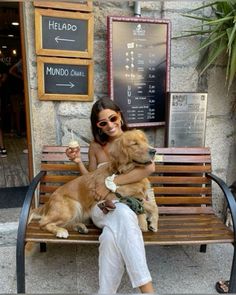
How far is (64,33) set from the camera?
9.34 feet

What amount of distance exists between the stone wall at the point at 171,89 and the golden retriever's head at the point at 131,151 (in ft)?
2.82

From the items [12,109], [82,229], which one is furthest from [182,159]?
[12,109]

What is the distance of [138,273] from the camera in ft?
6.46

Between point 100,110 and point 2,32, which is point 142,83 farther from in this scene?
point 2,32

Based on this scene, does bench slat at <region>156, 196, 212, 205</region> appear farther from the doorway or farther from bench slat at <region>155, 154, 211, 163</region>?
the doorway

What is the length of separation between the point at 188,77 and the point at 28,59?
→ 156cm

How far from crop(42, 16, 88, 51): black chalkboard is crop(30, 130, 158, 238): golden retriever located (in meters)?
1.08

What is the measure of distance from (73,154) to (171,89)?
127 cm

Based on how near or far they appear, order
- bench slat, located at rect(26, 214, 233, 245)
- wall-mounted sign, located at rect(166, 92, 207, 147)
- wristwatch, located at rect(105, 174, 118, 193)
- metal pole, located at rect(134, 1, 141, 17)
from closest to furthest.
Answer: bench slat, located at rect(26, 214, 233, 245) < wristwatch, located at rect(105, 174, 118, 193) < metal pole, located at rect(134, 1, 141, 17) < wall-mounted sign, located at rect(166, 92, 207, 147)

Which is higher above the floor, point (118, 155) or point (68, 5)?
point (68, 5)

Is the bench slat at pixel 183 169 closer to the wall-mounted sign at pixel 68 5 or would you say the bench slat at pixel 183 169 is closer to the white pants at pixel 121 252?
the white pants at pixel 121 252

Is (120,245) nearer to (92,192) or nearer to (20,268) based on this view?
(92,192)

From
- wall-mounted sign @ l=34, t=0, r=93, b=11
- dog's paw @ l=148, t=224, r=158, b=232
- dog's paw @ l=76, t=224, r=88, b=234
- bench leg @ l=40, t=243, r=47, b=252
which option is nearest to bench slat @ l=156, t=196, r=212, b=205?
dog's paw @ l=148, t=224, r=158, b=232

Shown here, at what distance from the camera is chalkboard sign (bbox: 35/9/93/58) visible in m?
2.78
